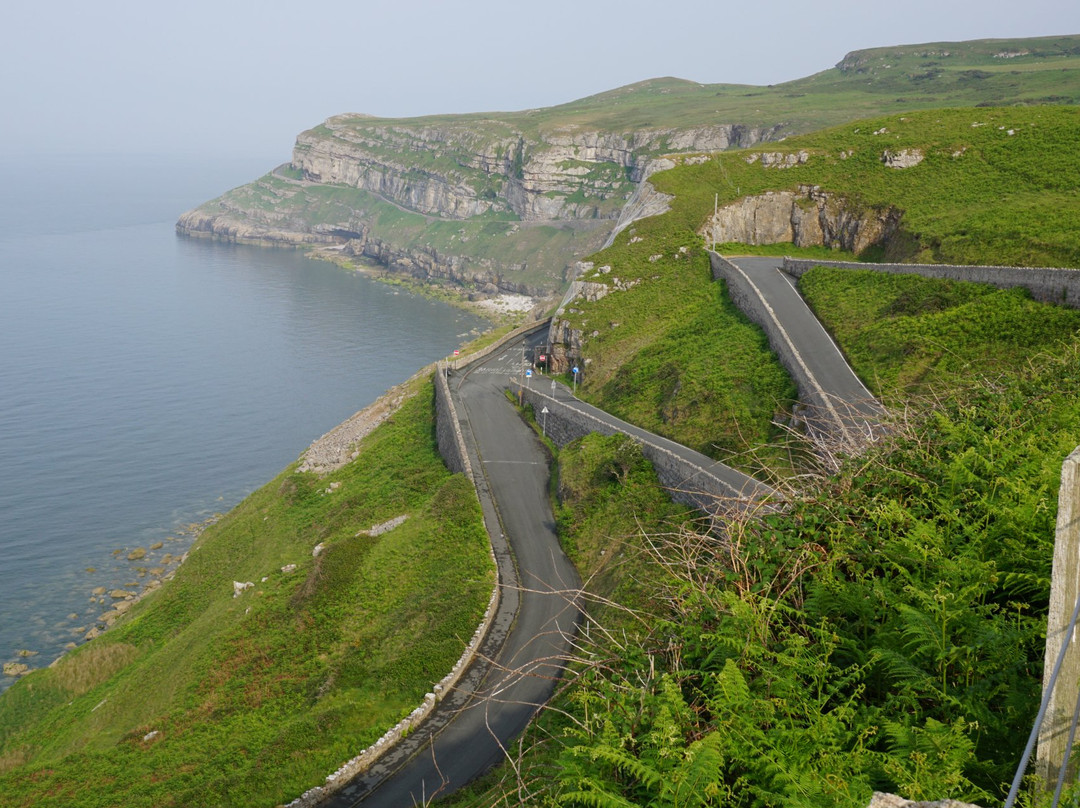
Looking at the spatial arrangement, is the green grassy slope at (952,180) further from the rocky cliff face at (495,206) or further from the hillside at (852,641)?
the rocky cliff face at (495,206)

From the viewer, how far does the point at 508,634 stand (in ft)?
76.7

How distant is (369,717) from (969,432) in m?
17.3

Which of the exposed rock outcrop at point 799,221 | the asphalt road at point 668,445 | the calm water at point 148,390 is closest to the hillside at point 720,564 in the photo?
the exposed rock outcrop at point 799,221

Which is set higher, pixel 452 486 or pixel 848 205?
pixel 848 205

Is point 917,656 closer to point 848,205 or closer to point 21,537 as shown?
point 848,205

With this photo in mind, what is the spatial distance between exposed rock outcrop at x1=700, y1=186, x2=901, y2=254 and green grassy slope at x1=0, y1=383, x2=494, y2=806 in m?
29.0

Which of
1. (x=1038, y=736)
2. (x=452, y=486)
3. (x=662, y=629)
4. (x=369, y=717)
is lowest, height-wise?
(x=369, y=717)

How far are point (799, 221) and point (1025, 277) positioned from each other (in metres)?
24.4

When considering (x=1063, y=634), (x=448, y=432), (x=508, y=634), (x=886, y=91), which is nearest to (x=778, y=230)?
(x=448, y=432)

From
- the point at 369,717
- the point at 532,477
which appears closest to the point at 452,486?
the point at 532,477

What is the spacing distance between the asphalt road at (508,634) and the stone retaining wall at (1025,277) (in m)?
21.0

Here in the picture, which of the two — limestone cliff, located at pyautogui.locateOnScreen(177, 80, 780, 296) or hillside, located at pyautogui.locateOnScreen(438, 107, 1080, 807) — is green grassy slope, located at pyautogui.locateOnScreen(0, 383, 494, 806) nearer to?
hillside, located at pyautogui.locateOnScreen(438, 107, 1080, 807)

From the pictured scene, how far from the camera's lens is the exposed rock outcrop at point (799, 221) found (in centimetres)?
4925

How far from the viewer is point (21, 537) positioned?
50.6 m
